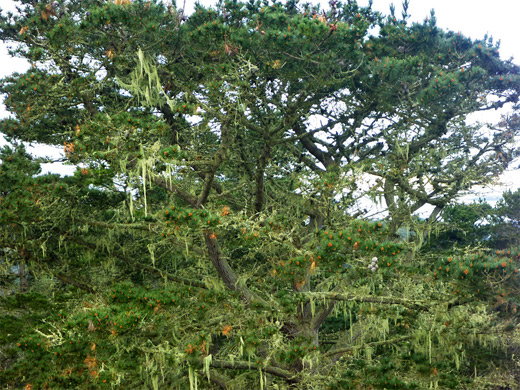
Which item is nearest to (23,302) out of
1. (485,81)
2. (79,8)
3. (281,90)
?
(79,8)

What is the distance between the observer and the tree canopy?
21.4ft

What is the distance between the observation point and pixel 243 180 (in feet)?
31.0

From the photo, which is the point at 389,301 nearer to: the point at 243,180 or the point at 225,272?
the point at 225,272

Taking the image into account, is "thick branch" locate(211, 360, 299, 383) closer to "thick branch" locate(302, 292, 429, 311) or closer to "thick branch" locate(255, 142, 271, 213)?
"thick branch" locate(302, 292, 429, 311)

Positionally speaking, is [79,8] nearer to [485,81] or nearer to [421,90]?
[421,90]

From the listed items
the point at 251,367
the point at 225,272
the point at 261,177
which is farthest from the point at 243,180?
the point at 251,367

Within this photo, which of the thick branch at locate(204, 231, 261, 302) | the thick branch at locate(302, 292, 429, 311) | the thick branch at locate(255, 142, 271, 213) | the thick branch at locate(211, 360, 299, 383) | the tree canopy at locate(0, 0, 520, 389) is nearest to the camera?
the tree canopy at locate(0, 0, 520, 389)

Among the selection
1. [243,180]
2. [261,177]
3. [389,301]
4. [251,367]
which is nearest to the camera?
[389,301]

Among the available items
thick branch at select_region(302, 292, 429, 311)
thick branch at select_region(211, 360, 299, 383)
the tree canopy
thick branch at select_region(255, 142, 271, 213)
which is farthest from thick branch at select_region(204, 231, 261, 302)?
thick branch at select_region(302, 292, 429, 311)

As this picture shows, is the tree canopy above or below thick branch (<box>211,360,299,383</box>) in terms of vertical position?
above

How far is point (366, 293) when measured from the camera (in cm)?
785

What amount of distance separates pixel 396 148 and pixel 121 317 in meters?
5.70

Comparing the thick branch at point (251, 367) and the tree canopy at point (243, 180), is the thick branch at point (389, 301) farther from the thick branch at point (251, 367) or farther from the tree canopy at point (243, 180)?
the thick branch at point (251, 367)

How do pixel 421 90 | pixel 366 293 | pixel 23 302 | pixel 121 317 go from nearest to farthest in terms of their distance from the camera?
pixel 121 317 < pixel 421 90 < pixel 366 293 < pixel 23 302
